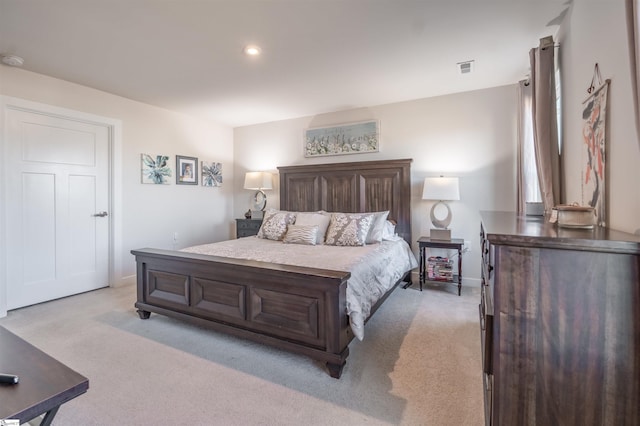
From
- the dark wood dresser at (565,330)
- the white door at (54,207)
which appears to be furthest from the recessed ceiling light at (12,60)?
the dark wood dresser at (565,330)

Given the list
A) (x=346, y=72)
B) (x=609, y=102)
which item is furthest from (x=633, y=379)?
(x=346, y=72)

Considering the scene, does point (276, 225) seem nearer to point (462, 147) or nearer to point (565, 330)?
point (462, 147)

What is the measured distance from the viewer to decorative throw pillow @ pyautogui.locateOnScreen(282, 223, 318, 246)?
133 inches

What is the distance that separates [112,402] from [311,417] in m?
1.13

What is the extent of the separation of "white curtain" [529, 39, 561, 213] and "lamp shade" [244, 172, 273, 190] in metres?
3.58

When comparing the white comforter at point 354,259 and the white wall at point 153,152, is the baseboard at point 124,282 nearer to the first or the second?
the white wall at point 153,152

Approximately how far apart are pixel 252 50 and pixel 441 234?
9.51 feet

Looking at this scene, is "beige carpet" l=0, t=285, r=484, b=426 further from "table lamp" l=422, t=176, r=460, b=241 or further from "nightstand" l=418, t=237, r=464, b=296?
"table lamp" l=422, t=176, r=460, b=241

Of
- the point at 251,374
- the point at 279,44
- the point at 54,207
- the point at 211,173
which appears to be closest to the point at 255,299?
the point at 251,374

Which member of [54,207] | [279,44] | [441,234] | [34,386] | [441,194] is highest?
[279,44]

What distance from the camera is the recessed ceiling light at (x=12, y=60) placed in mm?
2734

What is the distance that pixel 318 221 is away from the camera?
367 centimetres

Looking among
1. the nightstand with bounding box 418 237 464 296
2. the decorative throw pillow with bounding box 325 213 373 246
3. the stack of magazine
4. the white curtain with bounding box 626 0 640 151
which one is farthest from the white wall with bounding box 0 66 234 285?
the white curtain with bounding box 626 0 640 151

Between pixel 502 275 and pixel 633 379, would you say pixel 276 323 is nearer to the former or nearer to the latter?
pixel 502 275
